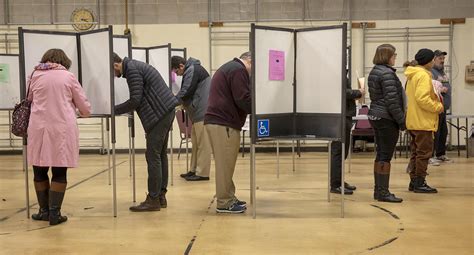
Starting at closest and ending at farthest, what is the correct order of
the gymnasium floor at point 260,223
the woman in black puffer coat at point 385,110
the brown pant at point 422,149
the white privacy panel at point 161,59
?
the gymnasium floor at point 260,223, the woman in black puffer coat at point 385,110, the brown pant at point 422,149, the white privacy panel at point 161,59

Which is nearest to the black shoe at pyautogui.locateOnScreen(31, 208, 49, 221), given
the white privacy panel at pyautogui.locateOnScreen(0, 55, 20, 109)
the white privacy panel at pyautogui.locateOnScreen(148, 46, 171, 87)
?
the white privacy panel at pyautogui.locateOnScreen(148, 46, 171, 87)

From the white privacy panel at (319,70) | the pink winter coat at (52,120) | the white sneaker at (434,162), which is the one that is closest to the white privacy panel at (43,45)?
the pink winter coat at (52,120)

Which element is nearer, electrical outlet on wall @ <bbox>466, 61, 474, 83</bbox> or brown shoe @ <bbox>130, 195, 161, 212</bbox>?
brown shoe @ <bbox>130, 195, 161, 212</bbox>

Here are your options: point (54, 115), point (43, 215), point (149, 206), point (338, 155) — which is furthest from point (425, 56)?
point (43, 215)

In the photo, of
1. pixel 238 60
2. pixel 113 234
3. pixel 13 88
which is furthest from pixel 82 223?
pixel 13 88

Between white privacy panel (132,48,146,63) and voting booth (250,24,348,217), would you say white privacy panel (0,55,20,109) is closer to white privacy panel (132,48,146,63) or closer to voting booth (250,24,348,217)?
white privacy panel (132,48,146,63)

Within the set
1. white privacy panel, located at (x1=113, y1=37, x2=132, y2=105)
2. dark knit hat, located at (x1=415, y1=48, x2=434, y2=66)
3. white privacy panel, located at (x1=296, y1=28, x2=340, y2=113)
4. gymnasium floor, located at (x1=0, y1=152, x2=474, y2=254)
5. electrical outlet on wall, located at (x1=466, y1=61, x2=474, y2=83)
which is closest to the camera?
gymnasium floor, located at (x1=0, y1=152, x2=474, y2=254)

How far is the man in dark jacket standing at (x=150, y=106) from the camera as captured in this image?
13.8 ft

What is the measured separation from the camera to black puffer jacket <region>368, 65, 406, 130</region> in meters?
4.50

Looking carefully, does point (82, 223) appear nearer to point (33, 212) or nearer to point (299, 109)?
point (33, 212)

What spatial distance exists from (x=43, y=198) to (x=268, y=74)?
1949 millimetres

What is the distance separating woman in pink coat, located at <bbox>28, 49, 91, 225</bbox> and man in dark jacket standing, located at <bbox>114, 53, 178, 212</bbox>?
424 mm

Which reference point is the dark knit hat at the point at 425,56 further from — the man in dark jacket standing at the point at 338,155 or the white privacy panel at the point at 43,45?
the white privacy panel at the point at 43,45

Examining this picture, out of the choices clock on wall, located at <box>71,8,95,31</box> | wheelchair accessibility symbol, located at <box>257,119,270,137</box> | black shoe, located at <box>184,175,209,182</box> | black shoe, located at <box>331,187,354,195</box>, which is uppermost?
clock on wall, located at <box>71,8,95,31</box>
